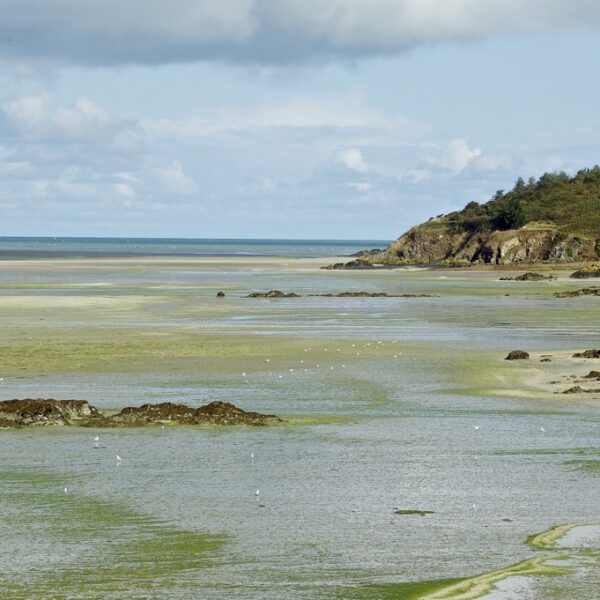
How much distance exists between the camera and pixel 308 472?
23.5 meters

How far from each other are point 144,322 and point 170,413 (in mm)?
29824

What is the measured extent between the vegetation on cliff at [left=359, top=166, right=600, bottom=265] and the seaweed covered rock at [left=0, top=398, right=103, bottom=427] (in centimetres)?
11550

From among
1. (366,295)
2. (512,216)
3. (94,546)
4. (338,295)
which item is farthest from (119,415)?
(512,216)

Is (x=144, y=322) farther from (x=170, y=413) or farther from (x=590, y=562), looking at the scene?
(x=590, y=562)

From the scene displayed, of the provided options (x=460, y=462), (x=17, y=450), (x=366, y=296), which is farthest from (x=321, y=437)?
(x=366, y=296)

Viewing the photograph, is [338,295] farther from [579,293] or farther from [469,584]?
[469,584]

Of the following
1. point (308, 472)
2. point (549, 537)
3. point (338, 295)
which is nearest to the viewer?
point (549, 537)

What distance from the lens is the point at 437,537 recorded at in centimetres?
1869

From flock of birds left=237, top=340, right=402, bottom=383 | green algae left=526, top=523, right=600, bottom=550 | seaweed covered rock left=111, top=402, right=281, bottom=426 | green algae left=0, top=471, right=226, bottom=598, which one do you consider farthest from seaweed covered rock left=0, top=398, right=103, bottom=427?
green algae left=526, top=523, right=600, bottom=550

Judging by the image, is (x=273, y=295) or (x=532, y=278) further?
(x=532, y=278)

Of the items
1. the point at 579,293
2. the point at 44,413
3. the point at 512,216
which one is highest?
the point at 512,216

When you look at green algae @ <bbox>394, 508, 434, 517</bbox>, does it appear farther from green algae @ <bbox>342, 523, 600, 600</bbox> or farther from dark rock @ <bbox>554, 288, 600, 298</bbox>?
dark rock @ <bbox>554, 288, 600, 298</bbox>

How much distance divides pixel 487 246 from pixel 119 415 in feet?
402

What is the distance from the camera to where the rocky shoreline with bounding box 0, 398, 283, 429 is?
2842cm
